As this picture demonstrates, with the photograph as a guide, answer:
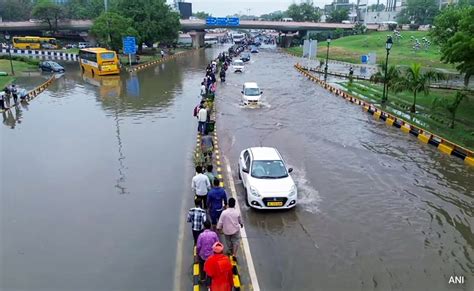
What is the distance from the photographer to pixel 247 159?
1357 cm

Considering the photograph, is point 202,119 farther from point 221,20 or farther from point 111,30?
point 221,20

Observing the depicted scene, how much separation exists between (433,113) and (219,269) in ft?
70.3

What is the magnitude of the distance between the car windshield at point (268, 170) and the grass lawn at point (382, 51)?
48875 mm

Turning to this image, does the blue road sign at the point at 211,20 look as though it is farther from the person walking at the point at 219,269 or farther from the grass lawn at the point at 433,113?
the person walking at the point at 219,269

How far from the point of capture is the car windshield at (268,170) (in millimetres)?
12507

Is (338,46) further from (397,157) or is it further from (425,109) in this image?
(397,157)

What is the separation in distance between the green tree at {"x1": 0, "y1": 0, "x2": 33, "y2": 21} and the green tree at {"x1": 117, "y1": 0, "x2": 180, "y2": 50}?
55.2 m

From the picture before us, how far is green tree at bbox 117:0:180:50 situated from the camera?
63.1 metres

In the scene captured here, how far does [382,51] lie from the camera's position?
75.2 m

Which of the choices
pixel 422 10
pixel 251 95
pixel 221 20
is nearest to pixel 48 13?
pixel 221 20

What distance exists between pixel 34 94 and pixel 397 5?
6980 inches

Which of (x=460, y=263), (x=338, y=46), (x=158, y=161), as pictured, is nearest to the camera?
(x=460, y=263)

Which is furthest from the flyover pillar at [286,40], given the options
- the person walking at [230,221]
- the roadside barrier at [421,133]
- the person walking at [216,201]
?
the person walking at [230,221]

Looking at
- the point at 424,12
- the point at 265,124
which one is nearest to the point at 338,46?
the point at 424,12
